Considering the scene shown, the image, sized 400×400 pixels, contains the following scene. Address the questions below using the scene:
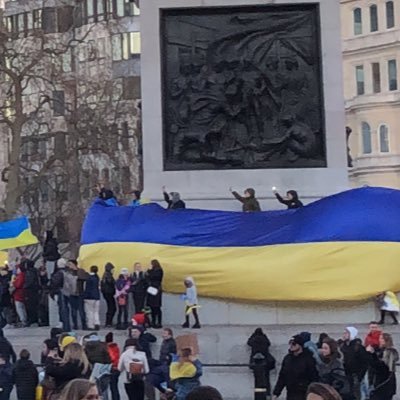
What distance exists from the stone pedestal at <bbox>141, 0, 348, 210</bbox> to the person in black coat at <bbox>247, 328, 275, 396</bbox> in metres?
4.64

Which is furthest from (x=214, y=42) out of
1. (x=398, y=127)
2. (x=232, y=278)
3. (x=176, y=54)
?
(x=398, y=127)

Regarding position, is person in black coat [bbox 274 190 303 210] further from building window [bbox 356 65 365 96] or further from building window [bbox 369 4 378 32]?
building window [bbox 356 65 365 96]

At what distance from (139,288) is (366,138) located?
160 feet

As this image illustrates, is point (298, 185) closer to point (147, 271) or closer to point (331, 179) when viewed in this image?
point (331, 179)

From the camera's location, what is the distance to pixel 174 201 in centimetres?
2064

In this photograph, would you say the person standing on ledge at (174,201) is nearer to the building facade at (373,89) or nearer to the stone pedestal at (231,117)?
the stone pedestal at (231,117)

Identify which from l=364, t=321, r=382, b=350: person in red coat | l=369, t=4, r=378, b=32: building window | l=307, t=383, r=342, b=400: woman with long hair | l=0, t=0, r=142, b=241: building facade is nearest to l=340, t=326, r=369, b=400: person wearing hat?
l=364, t=321, r=382, b=350: person in red coat

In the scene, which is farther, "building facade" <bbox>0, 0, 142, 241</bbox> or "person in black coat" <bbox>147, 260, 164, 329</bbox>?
"building facade" <bbox>0, 0, 142, 241</bbox>

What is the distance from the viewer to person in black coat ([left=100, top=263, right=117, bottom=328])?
19250 mm

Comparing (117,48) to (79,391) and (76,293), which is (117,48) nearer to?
(76,293)

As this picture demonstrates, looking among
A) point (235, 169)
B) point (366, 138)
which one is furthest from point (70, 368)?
point (366, 138)

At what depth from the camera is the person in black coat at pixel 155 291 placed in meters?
18.9

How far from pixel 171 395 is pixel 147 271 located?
548cm

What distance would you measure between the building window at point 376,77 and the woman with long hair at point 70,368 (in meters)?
57.6
